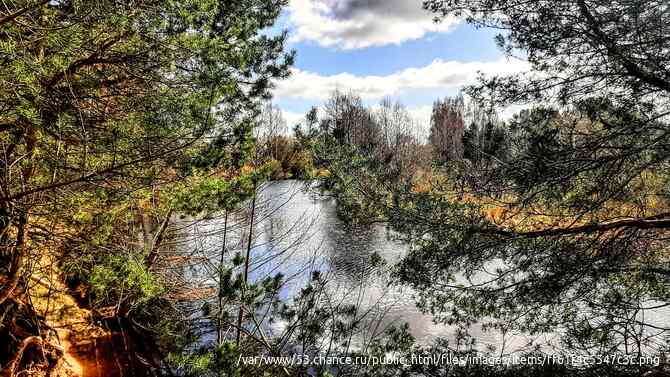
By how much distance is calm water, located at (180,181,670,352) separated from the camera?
18.8 ft

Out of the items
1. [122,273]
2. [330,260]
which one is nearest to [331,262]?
[330,260]

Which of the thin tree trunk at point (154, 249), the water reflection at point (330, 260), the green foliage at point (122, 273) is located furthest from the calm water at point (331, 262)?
the green foliage at point (122, 273)

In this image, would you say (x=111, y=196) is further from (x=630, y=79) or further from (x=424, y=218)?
(x=630, y=79)

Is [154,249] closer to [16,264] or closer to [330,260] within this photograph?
[16,264]

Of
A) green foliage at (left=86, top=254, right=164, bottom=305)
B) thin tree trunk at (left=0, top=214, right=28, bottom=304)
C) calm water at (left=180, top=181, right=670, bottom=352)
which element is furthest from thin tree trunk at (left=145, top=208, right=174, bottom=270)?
thin tree trunk at (left=0, top=214, right=28, bottom=304)

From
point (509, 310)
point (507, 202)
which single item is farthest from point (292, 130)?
point (509, 310)

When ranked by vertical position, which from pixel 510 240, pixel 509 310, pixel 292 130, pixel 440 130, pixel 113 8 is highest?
pixel 440 130

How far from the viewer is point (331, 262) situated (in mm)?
8969

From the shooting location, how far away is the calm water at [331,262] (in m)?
5.72

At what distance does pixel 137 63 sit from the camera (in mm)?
2854

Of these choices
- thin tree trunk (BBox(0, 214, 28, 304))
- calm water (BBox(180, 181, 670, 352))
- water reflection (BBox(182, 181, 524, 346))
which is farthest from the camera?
water reflection (BBox(182, 181, 524, 346))

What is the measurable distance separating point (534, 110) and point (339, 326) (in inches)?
111

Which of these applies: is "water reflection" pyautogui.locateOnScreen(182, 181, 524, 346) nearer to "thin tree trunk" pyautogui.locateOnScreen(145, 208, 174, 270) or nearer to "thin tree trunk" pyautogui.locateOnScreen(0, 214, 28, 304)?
"thin tree trunk" pyautogui.locateOnScreen(145, 208, 174, 270)

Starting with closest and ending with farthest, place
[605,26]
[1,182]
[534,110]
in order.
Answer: [1,182]
[605,26]
[534,110]
